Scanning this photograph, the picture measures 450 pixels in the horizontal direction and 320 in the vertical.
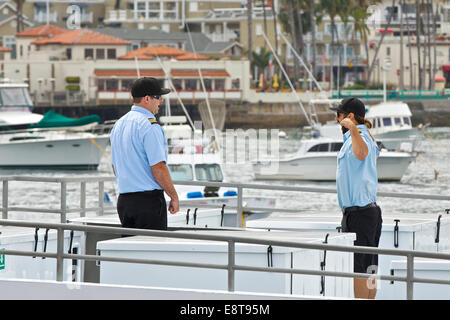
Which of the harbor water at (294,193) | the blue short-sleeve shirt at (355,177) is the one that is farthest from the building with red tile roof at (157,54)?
the blue short-sleeve shirt at (355,177)

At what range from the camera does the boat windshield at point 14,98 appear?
55875 millimetres

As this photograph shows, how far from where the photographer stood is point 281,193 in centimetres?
4712

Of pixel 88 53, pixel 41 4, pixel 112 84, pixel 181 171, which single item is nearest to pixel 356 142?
pixel 181 171

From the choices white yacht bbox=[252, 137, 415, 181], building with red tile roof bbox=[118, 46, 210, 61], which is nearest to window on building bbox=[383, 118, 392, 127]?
white yacht bbox=[252, 137, 415, 181]

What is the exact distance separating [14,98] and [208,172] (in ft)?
90.2

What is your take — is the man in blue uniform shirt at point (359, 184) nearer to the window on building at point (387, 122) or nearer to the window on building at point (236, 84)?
the window on building at point (387, 122)

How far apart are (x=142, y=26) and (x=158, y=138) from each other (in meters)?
124

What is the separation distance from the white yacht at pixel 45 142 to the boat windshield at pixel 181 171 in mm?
28068

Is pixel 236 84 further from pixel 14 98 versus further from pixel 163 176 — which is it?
pixel 163 176

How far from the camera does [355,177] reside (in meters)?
7.52

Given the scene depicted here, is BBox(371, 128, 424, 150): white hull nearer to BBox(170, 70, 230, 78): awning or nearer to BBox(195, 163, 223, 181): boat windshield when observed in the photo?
BBox(195, 163, 223, 181): boat windshield

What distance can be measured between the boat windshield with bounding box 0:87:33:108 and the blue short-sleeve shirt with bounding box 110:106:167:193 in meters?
49.1

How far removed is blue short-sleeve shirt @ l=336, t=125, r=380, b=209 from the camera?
24.6 feet

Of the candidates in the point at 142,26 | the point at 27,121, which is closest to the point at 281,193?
the point at 27,121
